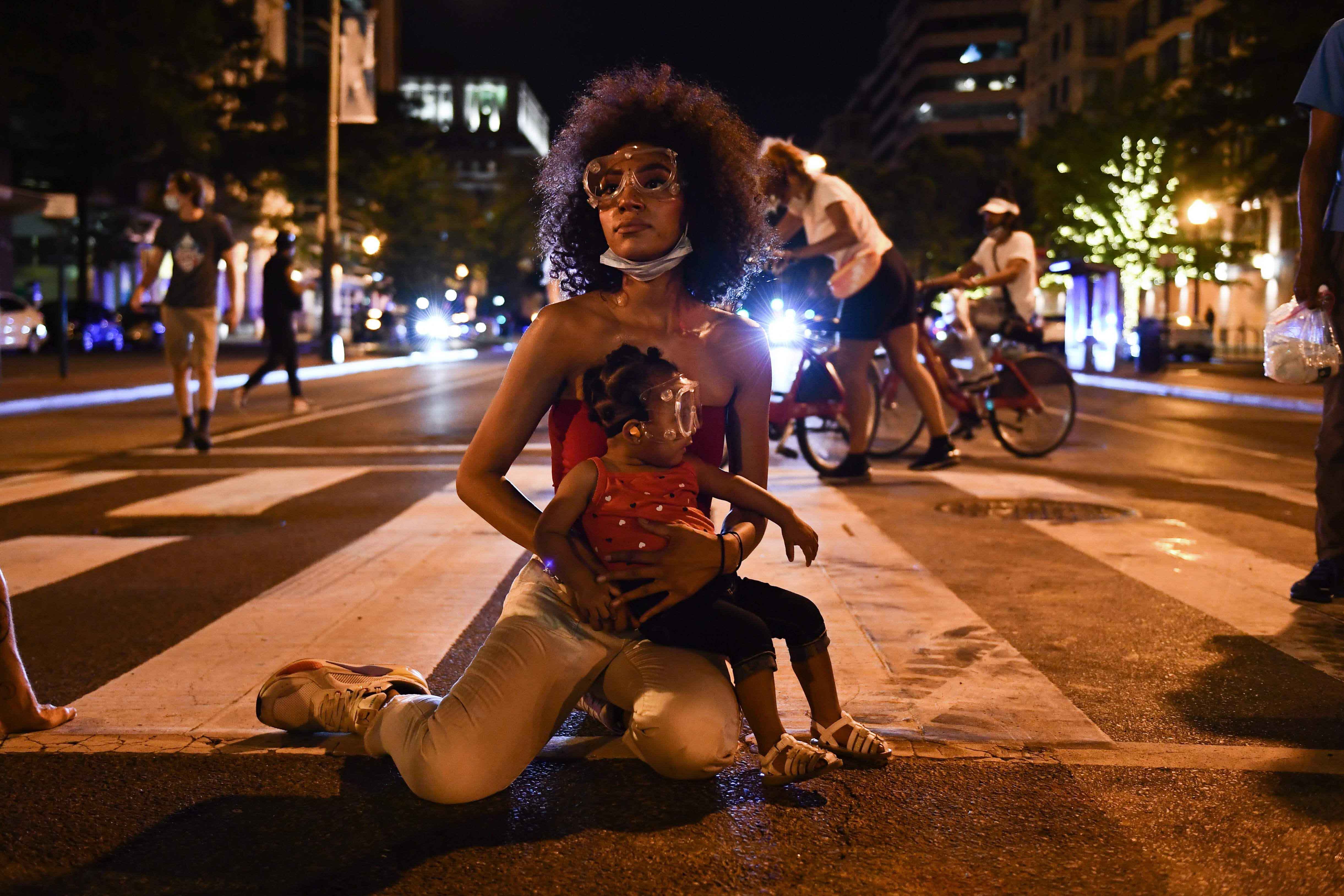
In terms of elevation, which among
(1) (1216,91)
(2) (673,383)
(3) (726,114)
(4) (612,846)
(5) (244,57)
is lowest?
(4) (612,846)

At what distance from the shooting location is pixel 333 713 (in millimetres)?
3234

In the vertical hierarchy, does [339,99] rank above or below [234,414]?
above

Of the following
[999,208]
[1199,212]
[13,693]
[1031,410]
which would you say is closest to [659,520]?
[13,693]

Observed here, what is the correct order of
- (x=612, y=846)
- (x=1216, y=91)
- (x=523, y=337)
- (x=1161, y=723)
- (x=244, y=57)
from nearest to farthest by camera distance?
1. (x=612, y=846)
2. (x=523, y=337)
3. (x=1161, y=723)
4. (x=1216, y=91)
5. (x=244, y=57)

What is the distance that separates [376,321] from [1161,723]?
142 feet

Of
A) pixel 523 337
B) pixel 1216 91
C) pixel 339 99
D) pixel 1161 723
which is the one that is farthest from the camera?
pixel 339 99

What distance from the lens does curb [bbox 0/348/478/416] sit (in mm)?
15117

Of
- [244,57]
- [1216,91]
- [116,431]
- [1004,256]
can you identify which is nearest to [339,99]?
[244,57]

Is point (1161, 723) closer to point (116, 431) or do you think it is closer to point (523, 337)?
point (523, 337)

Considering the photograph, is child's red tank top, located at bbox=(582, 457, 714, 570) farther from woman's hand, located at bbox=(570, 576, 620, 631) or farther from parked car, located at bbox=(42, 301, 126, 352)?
parked car, located at bbox=(42, 301, 126, 352)

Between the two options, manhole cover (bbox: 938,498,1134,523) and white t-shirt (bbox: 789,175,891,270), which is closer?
manhole cover (bbox: 938,498,1134,523)

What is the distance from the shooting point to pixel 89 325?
37.2 meters

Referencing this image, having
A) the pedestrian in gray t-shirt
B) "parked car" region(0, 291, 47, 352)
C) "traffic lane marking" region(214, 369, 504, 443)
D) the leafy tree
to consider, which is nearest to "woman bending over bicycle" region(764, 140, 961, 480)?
the pedestrian in gray t-shirt

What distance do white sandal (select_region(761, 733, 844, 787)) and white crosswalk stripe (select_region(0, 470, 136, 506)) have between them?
19.4ft
